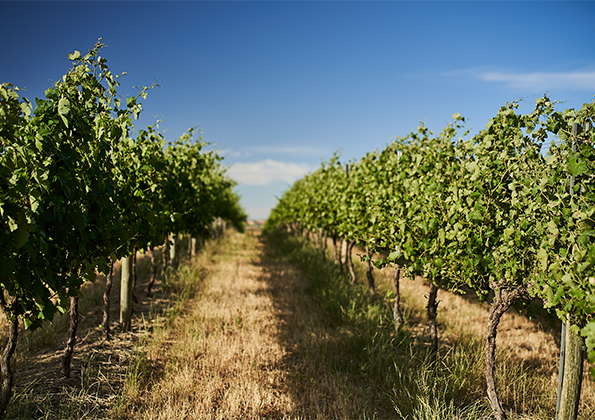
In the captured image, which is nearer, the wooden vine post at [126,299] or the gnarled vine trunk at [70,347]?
the gnarled vine trunk at [70,347]

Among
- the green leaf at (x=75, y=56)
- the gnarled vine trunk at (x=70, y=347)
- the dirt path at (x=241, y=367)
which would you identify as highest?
the green leaf at (x=75, y=56)

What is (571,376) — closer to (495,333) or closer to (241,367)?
(495,333)

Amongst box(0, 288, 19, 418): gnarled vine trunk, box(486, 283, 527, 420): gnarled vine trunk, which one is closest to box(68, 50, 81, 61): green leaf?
box(0, 288, 19, 418): gnarled vine trunk

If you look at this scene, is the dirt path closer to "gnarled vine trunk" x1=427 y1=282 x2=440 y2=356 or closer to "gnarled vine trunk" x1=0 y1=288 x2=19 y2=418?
"gnarled vine trunk" x1=0 y1=288 x2=19 y2=418

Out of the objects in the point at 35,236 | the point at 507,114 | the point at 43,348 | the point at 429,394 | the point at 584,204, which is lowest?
the point at 43,348

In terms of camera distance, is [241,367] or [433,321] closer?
[241,367]

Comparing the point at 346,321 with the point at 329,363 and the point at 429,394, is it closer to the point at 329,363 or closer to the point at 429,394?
the point at 329,363

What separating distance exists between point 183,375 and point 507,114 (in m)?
4.51

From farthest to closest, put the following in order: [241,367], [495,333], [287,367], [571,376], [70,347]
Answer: [287,367], [241,367], [70,347], [495,333], [571,376]

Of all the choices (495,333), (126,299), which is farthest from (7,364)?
(495,333)

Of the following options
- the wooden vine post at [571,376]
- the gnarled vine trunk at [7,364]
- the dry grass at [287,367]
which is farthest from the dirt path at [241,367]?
the wooden vine post at [571,376]

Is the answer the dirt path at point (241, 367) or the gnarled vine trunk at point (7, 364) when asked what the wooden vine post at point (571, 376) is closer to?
the dirt path at point (241, 367)

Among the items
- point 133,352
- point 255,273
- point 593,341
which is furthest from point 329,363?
point 255,273

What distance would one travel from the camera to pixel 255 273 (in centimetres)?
1017
